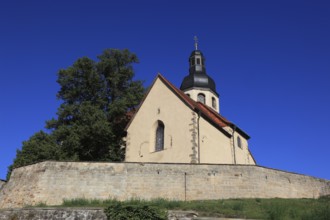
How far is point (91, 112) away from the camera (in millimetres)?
27812

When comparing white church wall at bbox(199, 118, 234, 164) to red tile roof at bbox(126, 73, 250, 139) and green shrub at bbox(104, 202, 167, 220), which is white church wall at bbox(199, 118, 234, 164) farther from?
green shrub at bbox(104, 202, 167, 220)

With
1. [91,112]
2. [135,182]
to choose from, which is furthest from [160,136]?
[135,182]

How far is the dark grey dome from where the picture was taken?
126ft

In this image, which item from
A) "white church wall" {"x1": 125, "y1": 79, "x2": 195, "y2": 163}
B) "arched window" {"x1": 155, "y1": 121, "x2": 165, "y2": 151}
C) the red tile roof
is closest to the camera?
"white church wall" {"x1": 125, "y1": 79, "x2": 195, "y2": 163}

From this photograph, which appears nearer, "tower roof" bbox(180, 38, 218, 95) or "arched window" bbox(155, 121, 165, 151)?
"arched window" bbox(155, 121, 165, 151)

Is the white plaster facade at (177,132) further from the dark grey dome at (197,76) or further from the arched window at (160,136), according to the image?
the dark grey dome at (197,76)

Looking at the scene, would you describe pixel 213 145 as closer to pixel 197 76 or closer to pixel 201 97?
pixel 201 97

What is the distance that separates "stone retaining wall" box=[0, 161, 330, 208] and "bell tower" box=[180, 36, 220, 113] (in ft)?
58.1

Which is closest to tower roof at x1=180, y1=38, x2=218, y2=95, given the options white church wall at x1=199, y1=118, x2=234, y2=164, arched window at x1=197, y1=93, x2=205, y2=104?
arched window at x1=197, y1=93, x2=205, y2=104

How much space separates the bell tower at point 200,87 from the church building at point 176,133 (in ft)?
25.7

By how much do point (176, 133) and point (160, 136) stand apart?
1.52 meters

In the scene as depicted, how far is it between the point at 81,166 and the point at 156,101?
9394 mm

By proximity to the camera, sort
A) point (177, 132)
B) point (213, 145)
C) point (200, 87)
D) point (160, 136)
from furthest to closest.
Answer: point (200, 87), point (160, 136), point (213, 145), point (177, 132)

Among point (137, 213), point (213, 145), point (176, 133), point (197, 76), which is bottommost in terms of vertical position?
point (137, 213)
